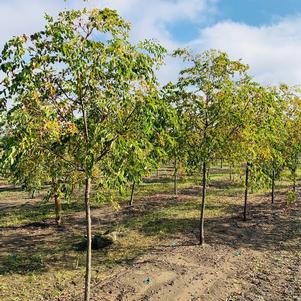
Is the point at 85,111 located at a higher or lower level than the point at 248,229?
higher

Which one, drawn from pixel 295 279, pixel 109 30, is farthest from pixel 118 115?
pixel 295 279

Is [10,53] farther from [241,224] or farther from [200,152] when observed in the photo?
[241,224]

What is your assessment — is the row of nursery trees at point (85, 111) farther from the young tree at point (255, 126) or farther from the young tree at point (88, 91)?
the young tree at point (255, 126)

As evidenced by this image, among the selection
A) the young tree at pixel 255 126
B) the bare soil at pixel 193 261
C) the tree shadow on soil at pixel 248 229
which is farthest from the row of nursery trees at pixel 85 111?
the tree shadow on soil at pixel 248 229

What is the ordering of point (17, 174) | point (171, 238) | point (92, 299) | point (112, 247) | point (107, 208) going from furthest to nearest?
point (107, 208), point (171, 238), point (112, 247), point (92, 299), point (17, 174)

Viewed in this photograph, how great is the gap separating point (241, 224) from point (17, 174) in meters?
16.9

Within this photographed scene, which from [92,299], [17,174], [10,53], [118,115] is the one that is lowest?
[92,299]

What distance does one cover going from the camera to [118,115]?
876cm

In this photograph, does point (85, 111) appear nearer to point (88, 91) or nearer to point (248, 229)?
point (88, 91)

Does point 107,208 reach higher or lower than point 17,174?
lower

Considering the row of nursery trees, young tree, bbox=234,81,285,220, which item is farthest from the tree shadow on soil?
the row of nursery trees

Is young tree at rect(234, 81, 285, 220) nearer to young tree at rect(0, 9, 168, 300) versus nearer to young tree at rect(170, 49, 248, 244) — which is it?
young tree at rect(170, 49, 248, 244)

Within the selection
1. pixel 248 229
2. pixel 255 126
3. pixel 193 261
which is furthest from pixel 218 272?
pixel 248 229

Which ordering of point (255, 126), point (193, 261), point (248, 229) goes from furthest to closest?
point (248, 229) < point (255, 126) < point (193, 261)
